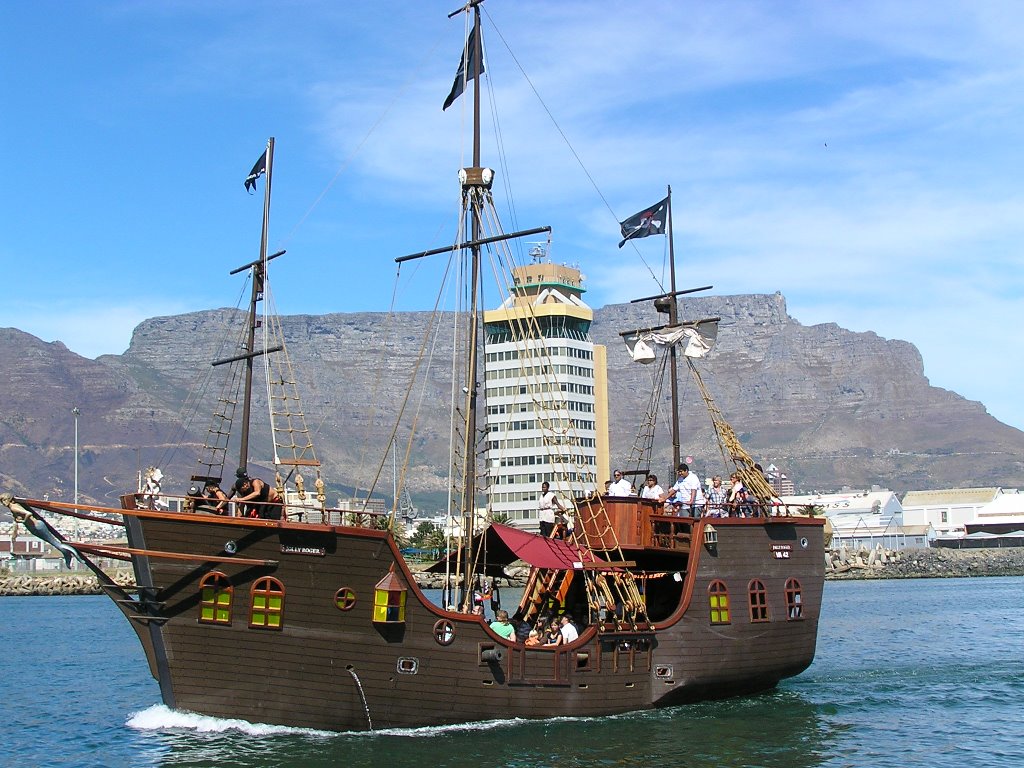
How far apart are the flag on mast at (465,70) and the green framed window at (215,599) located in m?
13.4

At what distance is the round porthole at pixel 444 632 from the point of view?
872 inches

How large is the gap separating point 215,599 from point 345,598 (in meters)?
2.38

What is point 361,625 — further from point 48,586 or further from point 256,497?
point 48,586

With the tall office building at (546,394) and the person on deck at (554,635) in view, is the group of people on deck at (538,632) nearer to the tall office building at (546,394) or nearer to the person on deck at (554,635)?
the person on deck at (554,635)

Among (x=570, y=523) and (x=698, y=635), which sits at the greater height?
(x=570, y=523)

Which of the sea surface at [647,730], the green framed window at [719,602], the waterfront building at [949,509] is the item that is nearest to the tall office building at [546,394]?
the waterfront building at [949,509]

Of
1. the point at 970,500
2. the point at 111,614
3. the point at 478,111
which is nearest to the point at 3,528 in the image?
the point at 111,614

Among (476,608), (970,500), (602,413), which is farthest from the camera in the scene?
(970,500)

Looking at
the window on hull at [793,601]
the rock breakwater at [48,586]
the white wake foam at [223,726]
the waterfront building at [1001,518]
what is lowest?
the white wake foam at [223,726]

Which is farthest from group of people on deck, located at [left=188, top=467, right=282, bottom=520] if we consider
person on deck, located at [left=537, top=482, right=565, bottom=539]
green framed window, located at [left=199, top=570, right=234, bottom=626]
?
person on deck, located at [left=537, top=482, right=565, bottom=539]

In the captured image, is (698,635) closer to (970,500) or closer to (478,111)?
(478,111)

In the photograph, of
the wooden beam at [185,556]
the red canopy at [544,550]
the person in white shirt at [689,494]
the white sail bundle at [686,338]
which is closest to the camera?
the wooden beam at [185,556]

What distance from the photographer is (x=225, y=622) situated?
21531mm

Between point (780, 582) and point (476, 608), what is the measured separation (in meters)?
7.41
